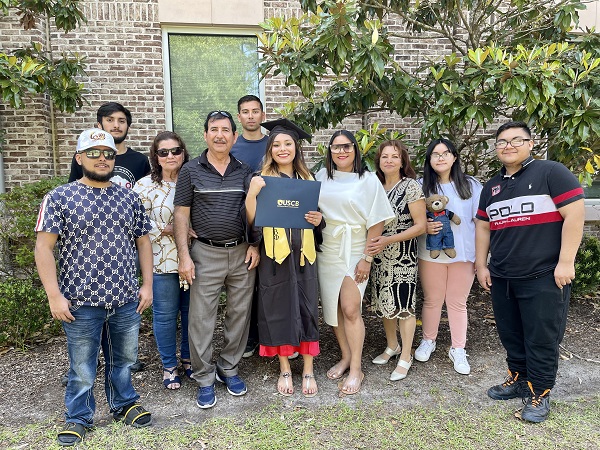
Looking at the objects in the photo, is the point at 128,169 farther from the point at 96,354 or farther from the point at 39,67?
the point at 39,67

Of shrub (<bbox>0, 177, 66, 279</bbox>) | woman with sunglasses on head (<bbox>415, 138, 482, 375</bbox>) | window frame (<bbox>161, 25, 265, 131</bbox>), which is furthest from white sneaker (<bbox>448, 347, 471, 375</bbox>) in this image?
window frame (<bbox>161, 25, 265, 131</bbox>)

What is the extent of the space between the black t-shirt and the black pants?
3.08m

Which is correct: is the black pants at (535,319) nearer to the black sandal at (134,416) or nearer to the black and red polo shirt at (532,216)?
the black and red polo shirt at (532,216)

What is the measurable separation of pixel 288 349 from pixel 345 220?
1.15 metres

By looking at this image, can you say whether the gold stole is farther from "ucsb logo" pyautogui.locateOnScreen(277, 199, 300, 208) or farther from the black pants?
the black pants

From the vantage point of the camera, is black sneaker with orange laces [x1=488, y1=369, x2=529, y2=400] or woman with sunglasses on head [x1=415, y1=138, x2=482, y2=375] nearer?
black sneaker with orange laces [x1=488, y1=369, x2=529, y2=400]

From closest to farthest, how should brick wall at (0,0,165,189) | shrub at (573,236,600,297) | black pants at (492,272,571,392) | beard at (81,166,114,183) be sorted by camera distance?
beard at (81,166,114,183) < black pants at (492,272,571,392) < shrub at (573,236,600,297) < brick wall at (0,0,165,189)

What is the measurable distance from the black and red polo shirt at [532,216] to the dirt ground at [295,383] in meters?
1.15

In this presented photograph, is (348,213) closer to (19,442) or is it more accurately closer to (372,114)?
(19,442)

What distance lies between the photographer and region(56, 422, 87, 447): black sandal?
9.57 ft

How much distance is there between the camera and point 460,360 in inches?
157

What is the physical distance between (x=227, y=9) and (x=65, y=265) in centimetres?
496

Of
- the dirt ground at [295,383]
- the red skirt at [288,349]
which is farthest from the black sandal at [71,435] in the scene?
the red skirt at [288,349]

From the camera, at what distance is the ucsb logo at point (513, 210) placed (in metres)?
3.09
